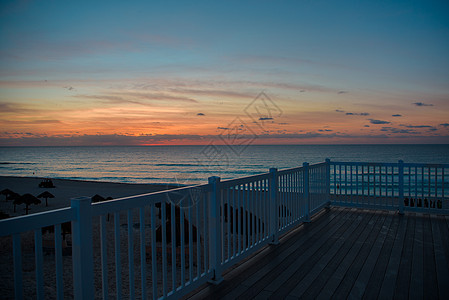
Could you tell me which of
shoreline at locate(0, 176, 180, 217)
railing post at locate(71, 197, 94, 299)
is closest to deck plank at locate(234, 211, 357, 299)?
railing post at locate(71, 197, 94, 299)

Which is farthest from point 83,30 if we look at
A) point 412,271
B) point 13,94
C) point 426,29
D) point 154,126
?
point 154,126

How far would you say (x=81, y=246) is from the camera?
4.91 feet

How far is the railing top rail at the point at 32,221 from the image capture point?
120 cm

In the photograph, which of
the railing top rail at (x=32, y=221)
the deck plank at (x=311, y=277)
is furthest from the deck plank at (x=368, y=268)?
the railing top rail at (x=32, y=221)

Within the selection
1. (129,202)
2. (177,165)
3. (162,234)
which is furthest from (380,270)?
(177,165)

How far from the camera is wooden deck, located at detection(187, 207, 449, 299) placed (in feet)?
8.16

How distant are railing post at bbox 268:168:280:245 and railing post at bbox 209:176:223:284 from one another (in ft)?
3.93

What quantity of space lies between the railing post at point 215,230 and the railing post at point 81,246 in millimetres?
1306

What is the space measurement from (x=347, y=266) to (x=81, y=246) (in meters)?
2.74

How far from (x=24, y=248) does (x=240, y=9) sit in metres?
7.50

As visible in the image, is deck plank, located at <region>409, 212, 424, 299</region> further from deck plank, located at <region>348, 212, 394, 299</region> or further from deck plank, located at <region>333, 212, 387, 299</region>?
deck plank, located at <region>333, 212, 387, 299</region>

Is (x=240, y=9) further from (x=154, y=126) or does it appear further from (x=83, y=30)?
(x=154, y=126)

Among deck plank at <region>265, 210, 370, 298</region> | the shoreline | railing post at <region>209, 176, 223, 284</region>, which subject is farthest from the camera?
the shoreline

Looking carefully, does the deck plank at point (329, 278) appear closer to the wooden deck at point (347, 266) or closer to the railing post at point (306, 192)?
the wooden deck at point (347, 266)
